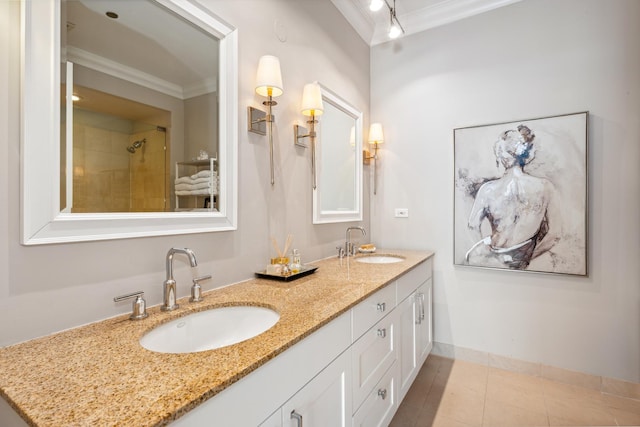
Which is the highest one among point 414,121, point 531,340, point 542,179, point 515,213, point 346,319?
point 414,121

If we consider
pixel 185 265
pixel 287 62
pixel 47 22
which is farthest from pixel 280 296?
pixel 287 62

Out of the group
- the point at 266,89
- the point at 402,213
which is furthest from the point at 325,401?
the point at 402,213

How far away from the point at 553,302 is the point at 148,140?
268 cm

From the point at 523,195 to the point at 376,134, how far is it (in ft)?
3.99

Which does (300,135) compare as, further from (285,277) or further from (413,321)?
(413,321)

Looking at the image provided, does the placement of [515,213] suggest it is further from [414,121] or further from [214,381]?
[214,381]

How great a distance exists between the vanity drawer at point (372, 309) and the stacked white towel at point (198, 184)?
2.68 ft

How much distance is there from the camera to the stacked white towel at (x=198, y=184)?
1.31 metres

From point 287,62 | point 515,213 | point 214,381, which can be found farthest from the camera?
point 515,213

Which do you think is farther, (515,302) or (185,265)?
(515,302)

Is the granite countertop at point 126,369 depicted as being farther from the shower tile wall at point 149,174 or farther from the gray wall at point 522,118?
the gray wall at point 522,118

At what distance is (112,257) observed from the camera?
108cm

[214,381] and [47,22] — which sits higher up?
[47,22]

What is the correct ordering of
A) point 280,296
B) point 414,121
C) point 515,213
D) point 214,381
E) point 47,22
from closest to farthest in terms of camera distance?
point 214,381, point 47,22, point 280,296, point 515,213, point 414,121
